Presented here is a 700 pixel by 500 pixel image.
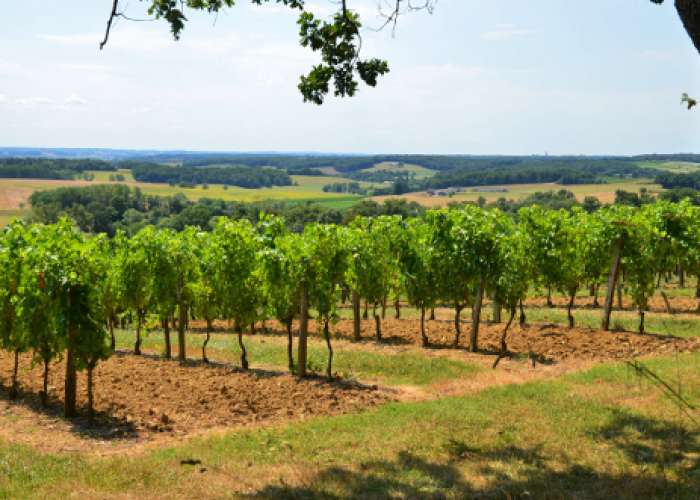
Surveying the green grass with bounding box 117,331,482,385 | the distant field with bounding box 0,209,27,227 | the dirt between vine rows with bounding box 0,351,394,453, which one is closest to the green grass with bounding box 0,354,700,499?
the dirt between vine rows with bounding box 0,351,394,453

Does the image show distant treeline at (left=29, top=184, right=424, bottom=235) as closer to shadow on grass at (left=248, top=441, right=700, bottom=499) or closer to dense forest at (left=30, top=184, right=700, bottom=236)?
dense forest at (left=30, top=184, right=700, bottom=236)

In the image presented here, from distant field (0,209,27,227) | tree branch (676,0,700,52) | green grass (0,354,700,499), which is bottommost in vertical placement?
distant field (0,209,27,227)

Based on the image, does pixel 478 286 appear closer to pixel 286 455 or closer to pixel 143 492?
pixel 286 455

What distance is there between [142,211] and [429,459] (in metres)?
169

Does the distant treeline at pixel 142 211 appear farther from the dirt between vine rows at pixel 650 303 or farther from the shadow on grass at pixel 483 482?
the shadow on grass at pixel 483 482

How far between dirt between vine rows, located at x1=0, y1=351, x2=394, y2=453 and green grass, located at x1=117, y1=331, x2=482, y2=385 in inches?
102

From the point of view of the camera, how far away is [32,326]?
17.9 metres

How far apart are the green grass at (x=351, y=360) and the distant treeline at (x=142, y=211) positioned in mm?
102831

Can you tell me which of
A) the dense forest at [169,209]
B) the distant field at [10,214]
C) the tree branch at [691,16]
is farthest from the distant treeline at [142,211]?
the tree branch at [691,16]

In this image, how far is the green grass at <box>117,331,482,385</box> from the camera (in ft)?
76.5

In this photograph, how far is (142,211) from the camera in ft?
560

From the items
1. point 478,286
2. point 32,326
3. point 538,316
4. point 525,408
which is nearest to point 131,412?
point 32,326

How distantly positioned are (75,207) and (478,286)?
143236 millimetres

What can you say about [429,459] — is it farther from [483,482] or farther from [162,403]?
[162,403]
